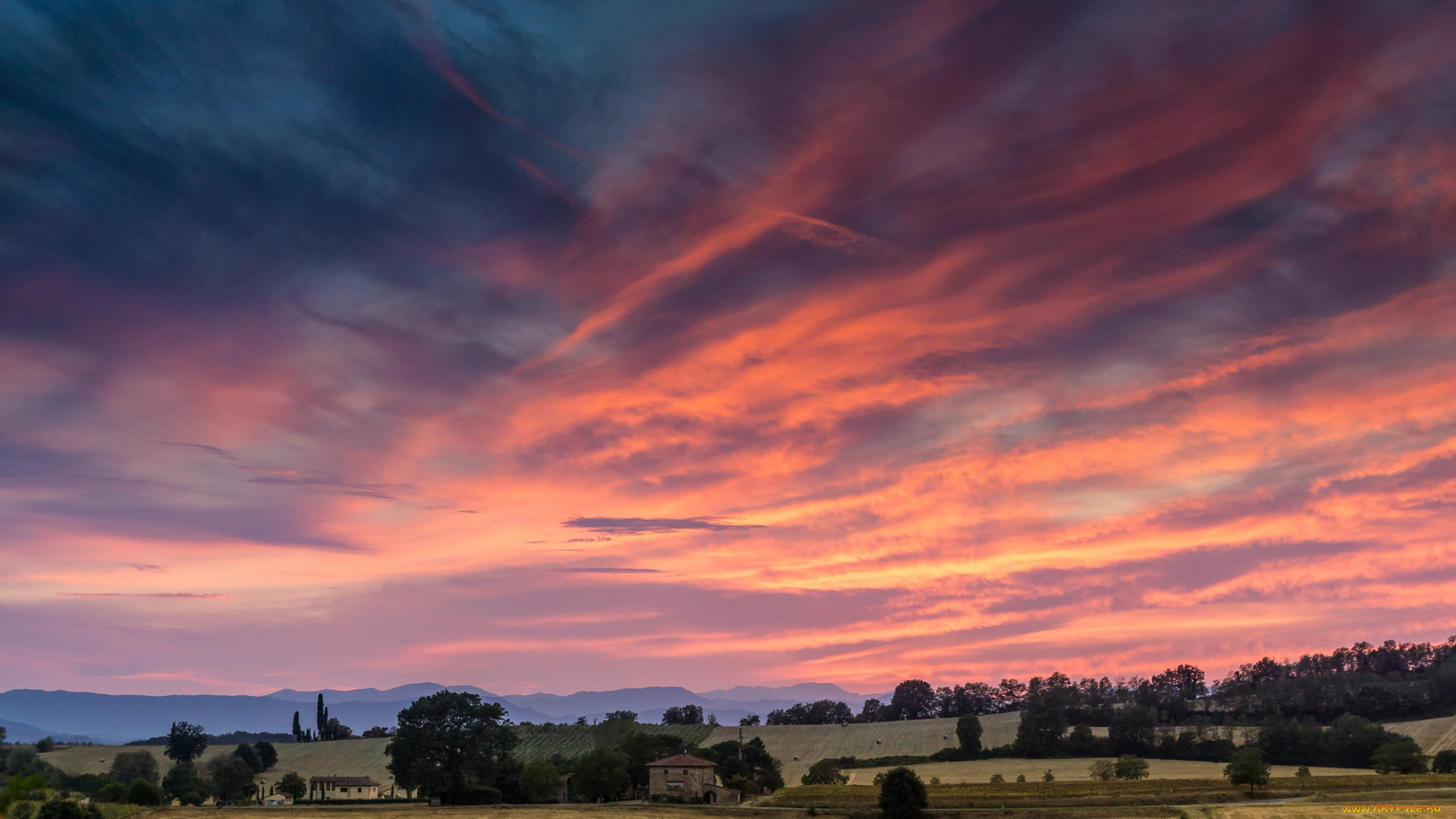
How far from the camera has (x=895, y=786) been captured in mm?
93375

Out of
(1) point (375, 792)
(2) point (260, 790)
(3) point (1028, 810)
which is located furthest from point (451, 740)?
(3) point (1028, 810)

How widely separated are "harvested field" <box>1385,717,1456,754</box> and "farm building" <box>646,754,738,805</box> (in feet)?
407

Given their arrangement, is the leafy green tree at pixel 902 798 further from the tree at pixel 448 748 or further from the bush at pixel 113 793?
the bush at pixel 113 793

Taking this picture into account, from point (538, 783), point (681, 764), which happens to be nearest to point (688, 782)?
point (681, 764)

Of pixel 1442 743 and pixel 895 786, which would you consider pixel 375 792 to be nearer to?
pixel 895 786

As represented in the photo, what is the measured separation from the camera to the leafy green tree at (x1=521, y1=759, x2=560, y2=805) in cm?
12756

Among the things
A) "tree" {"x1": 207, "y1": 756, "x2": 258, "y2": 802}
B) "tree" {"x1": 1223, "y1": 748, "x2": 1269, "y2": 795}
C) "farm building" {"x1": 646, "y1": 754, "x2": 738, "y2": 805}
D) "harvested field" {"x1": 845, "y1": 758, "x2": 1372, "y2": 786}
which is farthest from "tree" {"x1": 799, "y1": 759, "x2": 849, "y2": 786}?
"tree" {"x1": 207, "y1": 756, "x2": 258, "y2": 802}

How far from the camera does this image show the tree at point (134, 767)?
595ft

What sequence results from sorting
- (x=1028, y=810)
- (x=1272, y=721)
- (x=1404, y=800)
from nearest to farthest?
(x=1404, y=800) < (x=1028, y=810) < (x=1272, y=721)

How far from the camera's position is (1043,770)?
6422 inches

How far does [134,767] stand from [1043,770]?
552 feet

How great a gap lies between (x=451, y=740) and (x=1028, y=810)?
74.1 meters

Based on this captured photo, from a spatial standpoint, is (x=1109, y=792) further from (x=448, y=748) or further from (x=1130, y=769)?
(x=448, y=748)

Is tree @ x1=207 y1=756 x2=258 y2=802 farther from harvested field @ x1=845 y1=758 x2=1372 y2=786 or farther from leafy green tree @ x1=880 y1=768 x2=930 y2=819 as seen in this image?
leafy green tree @ x1=880 y1=768 x2=930 y2=819
